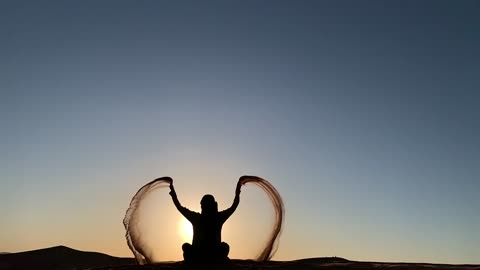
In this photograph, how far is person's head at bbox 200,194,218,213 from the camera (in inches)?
609

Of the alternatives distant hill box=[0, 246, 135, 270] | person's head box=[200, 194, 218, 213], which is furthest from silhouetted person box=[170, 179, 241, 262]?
distant hill box=[0, 246, 135, 270]

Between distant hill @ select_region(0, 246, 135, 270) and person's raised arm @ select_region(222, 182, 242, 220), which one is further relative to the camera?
distant hill @ select_region(0, 246, 135, 270)

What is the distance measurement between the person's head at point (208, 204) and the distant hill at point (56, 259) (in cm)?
3131

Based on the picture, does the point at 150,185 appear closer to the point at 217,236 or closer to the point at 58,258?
the point at 217,236

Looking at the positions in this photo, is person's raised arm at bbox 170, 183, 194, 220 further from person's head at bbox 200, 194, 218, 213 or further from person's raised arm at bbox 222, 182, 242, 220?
person's raised arm at bbox 222, 182, 242, 220

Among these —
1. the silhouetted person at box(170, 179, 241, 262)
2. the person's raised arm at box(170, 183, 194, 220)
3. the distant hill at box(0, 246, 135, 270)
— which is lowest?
the distant hill at box(0, 246, 135, 270)

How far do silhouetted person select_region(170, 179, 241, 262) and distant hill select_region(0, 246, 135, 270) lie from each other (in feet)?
102

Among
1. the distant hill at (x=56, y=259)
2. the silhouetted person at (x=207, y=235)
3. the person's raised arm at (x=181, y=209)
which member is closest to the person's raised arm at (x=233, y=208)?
the silhouetted person at (x=207, y=235)

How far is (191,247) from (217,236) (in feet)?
2.52

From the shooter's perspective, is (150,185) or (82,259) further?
(82,259)

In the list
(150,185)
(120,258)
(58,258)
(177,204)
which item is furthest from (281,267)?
(120,258)

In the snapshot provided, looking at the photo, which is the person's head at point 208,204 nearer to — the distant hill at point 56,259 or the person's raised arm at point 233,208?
the person's raised arm at point 233,208

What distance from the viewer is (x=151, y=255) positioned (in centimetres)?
1886

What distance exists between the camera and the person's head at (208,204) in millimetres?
15461
